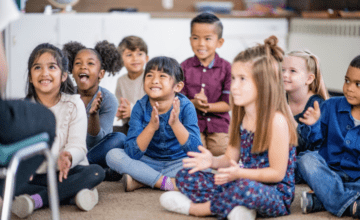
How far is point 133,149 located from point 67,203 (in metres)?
0.30

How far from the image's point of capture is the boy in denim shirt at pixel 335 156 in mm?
1340

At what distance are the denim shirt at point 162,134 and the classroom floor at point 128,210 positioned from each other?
16cm

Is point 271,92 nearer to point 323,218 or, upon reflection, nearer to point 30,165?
point 323,218

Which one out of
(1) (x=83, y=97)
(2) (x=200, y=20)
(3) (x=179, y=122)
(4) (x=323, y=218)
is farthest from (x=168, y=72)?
(4) (x=323, y=218)

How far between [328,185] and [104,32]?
2377mm

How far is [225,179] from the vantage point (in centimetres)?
118

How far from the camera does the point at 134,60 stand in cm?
216

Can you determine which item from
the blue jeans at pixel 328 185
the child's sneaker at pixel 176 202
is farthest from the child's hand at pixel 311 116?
the child's sneaker at pixel 176 202

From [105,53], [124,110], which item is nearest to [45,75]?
[124,110]

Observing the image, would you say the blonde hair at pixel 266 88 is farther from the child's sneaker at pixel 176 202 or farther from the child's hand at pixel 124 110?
the child's hand at pixel 124 110

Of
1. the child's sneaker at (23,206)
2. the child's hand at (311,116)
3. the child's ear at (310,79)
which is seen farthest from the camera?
the child's ear at (310,79)

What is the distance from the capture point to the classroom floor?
51.6 inches

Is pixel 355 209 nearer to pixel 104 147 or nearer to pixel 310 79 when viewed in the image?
pixel 310 79

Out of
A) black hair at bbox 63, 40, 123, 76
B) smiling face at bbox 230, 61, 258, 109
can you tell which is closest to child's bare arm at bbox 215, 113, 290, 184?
smiling face at bbox 230, 61, 258, 109
